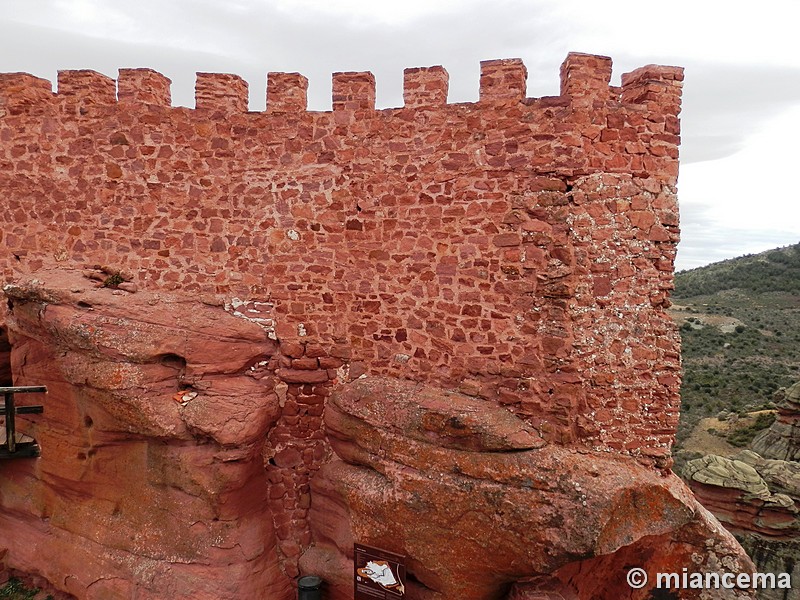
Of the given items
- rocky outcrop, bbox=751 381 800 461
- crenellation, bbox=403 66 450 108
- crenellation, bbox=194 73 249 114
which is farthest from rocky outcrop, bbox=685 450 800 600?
crenellation, bbox=194 73 249 114

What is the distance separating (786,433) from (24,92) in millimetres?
24615

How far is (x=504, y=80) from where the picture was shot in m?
6.28

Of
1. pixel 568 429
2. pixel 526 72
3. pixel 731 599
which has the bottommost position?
pixel 731 599

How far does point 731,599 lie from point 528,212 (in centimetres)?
542

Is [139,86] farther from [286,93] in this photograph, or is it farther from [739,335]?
[739,335]

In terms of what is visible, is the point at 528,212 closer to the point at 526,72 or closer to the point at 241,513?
the point at 526,72

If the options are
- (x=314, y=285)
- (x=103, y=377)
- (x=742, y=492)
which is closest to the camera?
(x=103, y=377)

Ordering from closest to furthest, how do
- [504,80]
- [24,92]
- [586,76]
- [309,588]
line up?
[586,76] < [504,80] < [309,588] < [24,92]

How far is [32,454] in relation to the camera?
7.28 m

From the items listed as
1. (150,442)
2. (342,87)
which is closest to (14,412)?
(150,442)

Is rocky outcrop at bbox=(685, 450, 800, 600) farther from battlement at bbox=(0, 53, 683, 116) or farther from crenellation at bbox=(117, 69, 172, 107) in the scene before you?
crenellation at bbox=(117, 69, 172, 107)

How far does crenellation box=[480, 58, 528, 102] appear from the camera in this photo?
20.5 feet

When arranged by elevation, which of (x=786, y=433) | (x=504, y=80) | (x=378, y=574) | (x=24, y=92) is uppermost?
(x=504, y=80)

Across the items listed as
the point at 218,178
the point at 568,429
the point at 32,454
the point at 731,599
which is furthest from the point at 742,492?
the point at 32,454
